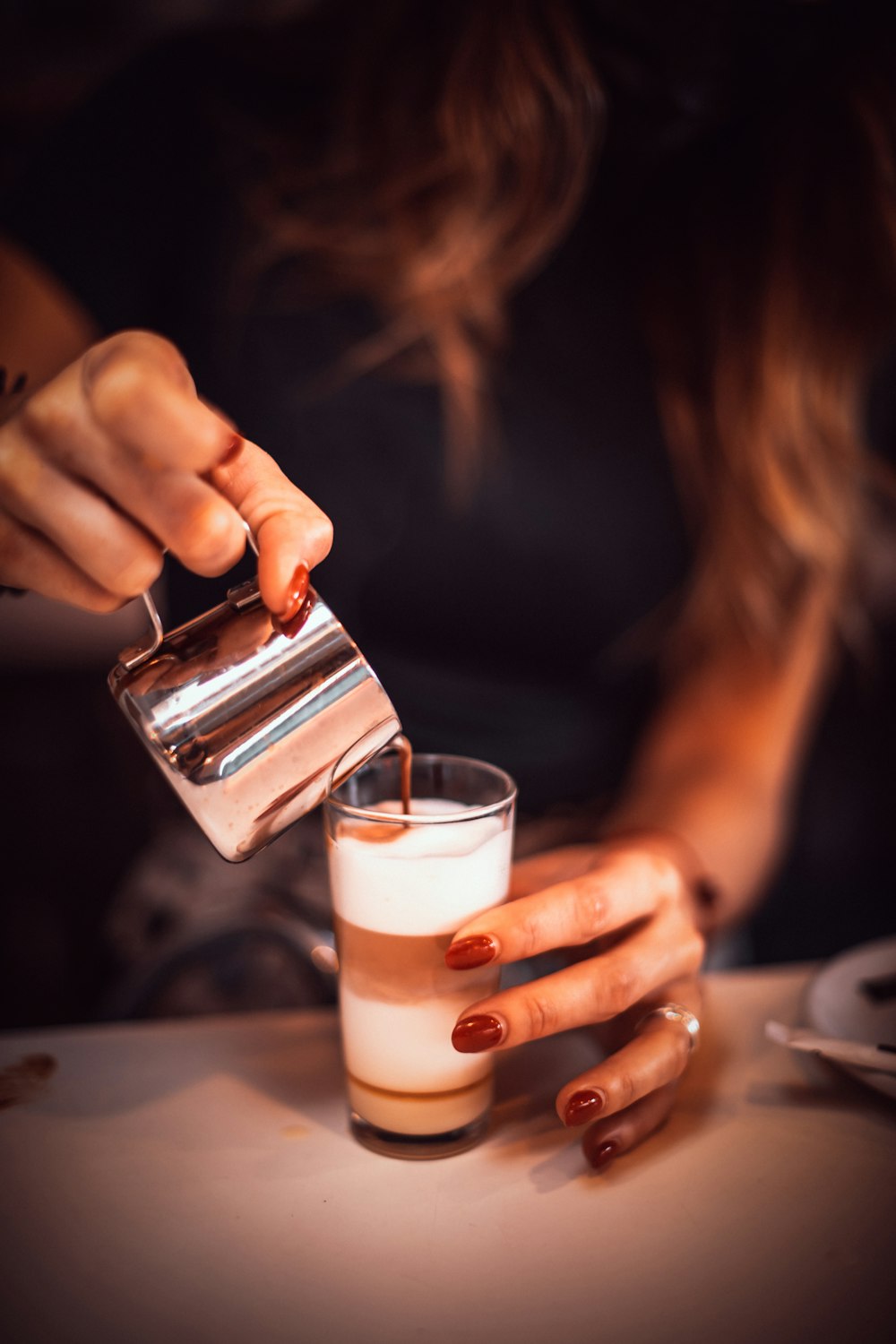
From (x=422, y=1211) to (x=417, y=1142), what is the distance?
6 cm

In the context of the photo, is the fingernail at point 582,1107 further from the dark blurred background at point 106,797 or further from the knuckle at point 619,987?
the dark blurred background at point 106,797

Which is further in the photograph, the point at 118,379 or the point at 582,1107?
the point at 582,1107

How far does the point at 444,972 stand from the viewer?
0.70m

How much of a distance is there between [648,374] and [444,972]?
1.01 meters

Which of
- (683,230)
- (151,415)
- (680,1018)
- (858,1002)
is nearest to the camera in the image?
(151,415)

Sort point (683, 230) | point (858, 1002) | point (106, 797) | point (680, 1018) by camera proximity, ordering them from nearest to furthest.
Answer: point (680, 1018) → point (858, 1002) → point (683, 230) → point (106, 797)

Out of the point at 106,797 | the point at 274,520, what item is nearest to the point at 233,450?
the point at 274,520

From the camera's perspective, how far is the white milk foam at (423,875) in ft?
2.21

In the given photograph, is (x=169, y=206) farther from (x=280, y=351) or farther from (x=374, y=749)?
(x=374, y=749)

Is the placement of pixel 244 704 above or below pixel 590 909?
above

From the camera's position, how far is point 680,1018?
0.77 metres

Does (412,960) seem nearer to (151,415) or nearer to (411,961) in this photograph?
(411,961)

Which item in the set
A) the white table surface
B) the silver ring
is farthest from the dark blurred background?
the silver ring

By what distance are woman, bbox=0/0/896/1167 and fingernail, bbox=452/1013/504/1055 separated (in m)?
0.53
